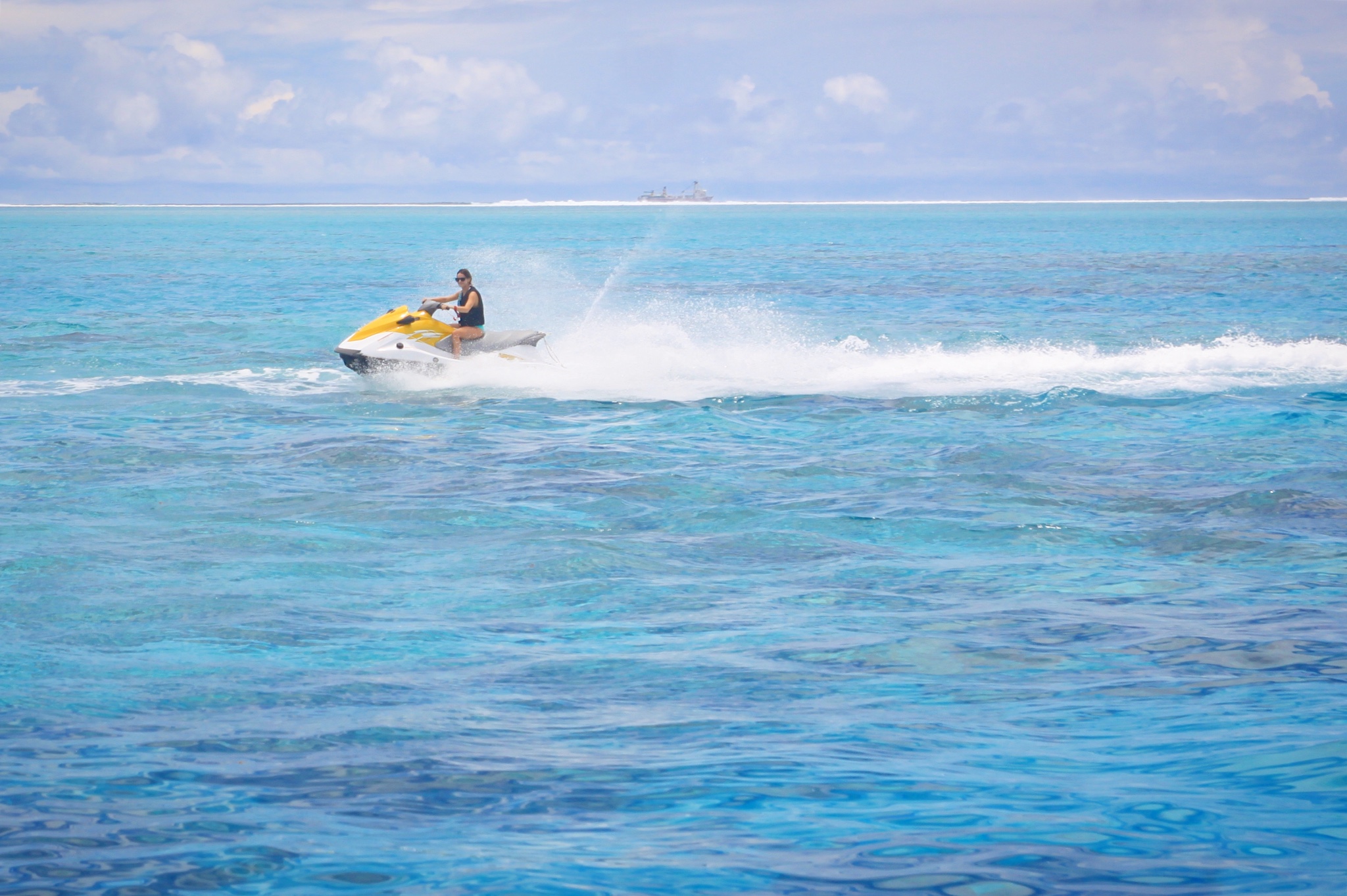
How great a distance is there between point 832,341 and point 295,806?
67.7ft

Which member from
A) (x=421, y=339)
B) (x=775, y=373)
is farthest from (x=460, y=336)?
(x=775, y=373)

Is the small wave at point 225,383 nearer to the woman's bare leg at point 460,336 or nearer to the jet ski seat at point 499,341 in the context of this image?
the woman's bare leg at point 460,336

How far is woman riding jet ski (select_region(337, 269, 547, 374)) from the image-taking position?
1677 centimetres

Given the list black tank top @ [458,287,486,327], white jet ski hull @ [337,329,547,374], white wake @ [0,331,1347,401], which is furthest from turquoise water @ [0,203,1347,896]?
black tank top @ [458,287,486,327]

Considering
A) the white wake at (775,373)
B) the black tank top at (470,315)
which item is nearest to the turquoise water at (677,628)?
the white wake at (775,373)

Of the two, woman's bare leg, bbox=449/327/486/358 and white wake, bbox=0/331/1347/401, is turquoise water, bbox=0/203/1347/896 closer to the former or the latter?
white wake, bbox=0/331/1347/401

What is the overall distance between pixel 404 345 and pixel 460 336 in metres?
0.82

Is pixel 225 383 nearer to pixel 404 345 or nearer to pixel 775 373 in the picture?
pixel 404 345

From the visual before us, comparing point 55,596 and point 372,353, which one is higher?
point 372,353

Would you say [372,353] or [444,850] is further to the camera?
[372,353]

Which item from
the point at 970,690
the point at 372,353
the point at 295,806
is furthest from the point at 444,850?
the point at 372,353

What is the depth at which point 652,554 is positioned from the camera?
9.33 m

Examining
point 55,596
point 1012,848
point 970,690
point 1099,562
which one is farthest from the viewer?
point 1099,562

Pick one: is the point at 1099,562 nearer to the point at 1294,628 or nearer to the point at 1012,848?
the point at 1294,628
